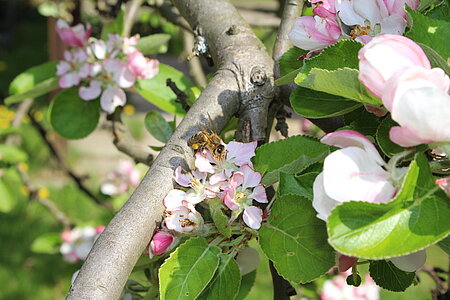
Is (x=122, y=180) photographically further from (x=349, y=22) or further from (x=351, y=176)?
(x=351, y=176)

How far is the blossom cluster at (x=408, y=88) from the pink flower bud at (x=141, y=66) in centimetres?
70

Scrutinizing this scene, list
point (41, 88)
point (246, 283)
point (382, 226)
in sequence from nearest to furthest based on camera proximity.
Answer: point (382, 226) < point (246, 283) < point (41, 88)

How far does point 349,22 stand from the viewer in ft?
2.00

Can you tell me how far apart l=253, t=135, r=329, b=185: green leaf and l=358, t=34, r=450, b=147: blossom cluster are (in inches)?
6.6

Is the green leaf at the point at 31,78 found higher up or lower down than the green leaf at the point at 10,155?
higher up

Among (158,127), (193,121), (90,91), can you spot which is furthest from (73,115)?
(193,121)

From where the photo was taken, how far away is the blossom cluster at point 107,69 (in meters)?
1.13

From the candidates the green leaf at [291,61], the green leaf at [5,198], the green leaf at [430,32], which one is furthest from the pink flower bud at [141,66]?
the green leaf at [5,198]

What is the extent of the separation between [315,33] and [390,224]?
10.8 inches

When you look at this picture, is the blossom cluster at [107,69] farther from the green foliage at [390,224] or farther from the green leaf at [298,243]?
the green foliage at [390,224]

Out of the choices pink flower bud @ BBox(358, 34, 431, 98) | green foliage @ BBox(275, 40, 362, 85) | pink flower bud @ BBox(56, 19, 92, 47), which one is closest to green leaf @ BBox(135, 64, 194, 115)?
pink flower bud @ BBox(56, 19, 92, 47)

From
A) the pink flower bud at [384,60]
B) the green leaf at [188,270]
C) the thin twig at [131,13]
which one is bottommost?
the thin twig at [131,13]

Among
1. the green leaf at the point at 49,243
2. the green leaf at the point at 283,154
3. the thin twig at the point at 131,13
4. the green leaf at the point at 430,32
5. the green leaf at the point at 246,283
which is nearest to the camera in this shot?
the green leaf at the point at 430,32

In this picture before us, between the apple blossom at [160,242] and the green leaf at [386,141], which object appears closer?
the green leaf at [386,141]
